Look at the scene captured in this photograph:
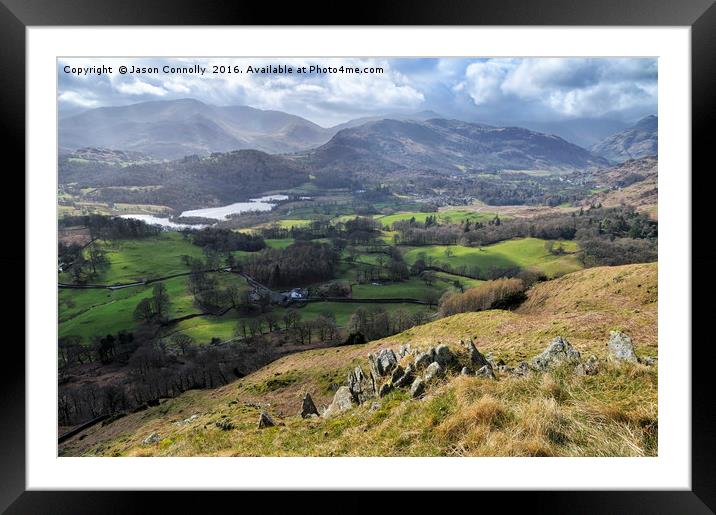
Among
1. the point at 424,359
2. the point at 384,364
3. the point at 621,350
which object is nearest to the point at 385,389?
the point at 424,359

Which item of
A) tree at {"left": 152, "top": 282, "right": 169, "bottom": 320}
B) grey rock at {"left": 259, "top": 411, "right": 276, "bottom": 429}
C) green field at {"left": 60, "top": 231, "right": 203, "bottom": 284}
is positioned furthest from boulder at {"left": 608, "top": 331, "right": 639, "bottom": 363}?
tree at {"left": 152, "top": 282, "right": 169, "bottom": 320}

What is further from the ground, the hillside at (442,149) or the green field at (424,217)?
the hillside at (442,149)

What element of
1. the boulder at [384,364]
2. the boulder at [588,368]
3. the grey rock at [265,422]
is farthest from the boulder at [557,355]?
the grey rock at [265,422]

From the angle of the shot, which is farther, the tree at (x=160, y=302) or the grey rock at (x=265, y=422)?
the tree at (x=160, y=302)

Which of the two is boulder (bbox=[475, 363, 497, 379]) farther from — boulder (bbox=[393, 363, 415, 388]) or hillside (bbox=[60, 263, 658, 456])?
boulder (bbox=[393, 363, 415, 388])

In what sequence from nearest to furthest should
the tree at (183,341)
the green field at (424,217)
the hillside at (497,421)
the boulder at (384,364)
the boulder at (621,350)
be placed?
the hillside at (497,421), the boulder at (621,350), the boulder at (384,364), the tree at (183,341), the green field at (424,217)
